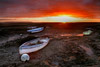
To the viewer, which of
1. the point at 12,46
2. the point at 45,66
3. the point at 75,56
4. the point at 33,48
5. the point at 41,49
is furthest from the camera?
the point at 12,46

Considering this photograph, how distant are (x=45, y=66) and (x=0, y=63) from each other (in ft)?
16.9

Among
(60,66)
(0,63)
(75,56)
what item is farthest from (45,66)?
(0,63)

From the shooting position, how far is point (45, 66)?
312 inches

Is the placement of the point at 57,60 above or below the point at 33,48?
below

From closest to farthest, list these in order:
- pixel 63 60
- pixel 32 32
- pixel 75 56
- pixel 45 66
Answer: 1. pixel 45 66
2. pixel 63 60
3. pixel 75 56
4. pixel 32 32

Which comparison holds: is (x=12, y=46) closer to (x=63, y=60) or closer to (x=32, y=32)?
(x=63, y=60)

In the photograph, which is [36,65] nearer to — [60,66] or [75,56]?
[60,66]

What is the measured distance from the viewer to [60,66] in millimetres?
8117

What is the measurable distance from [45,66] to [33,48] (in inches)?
148

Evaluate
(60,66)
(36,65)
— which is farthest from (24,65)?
(60,66)

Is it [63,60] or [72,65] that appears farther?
[63,60]

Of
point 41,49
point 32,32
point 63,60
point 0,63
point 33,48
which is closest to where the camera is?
point 0,63

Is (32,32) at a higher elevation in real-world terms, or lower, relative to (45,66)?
higher

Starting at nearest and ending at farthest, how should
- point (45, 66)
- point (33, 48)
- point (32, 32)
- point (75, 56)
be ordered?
point (45, 66) < point (75, 56) < point (33, 48) < point (32, 32)
